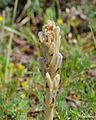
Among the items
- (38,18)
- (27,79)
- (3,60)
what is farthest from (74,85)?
(38,18)

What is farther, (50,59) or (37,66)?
(37,66)

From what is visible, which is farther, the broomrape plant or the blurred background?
the blurred background

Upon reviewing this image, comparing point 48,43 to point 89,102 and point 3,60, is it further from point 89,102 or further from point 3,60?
point 3,60

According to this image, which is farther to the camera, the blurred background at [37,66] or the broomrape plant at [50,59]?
the blurred background at [37,66]

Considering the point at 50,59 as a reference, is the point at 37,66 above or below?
below
